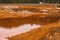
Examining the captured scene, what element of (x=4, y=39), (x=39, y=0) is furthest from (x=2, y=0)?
(x=4, y=39)

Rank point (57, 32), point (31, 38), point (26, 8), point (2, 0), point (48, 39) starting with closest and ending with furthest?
1. point (48, 39)
2. point (57, 32)
3. point (31, 38)
4. point (26, 8)
5. point (2, 0)

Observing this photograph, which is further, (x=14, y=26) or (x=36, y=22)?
(x=36, y=22)

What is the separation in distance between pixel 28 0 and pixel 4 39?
237ft

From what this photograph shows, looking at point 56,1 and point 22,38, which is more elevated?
point 22,38

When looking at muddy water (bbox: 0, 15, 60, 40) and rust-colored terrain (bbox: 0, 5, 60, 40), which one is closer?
rust-colored terrain (bbox: 0, 5, 60, 40)

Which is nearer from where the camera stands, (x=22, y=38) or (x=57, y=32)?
(x=57, y=32)

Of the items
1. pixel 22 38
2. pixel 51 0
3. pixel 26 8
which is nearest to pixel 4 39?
pixel 22 38

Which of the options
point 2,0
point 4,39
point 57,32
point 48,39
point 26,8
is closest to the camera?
point 48,39

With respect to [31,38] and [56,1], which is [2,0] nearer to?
[56,1]

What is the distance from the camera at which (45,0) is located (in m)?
101

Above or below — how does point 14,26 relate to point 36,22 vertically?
above

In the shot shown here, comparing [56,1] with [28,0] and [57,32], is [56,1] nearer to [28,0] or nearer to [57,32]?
[28,0]

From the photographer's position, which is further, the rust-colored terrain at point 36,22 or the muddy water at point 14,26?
the muddy water at point 14,26

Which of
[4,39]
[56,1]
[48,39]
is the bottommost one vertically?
[56,1]
